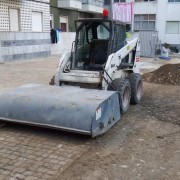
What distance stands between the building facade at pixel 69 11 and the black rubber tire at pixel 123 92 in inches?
781

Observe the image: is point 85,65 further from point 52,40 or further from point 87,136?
point 52,40

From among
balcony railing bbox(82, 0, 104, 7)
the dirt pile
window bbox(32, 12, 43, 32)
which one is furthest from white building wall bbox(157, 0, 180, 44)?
the dirt pile

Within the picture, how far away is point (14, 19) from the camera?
1859 centimetres

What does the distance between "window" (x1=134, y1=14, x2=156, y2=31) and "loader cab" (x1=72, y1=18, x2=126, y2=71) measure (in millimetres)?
27292

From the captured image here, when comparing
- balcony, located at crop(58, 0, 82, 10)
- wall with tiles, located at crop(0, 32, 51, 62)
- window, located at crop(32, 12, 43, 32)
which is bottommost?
wall with tiles, located at crop(0, 32, 51, 62)

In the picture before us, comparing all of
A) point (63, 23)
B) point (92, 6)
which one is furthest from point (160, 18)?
point (63, 23)

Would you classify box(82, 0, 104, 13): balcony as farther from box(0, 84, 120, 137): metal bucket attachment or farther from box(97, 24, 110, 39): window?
box(0, 84, 120, 137): metal bucket attachment

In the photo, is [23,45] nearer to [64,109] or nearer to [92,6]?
[64,109]

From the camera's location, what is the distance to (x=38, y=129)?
6.18 meters

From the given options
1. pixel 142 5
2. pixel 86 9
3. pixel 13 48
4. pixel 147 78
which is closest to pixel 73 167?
pixel 147 78

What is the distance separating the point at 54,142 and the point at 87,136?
2.07 ft

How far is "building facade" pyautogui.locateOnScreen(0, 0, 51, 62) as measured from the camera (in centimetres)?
1756

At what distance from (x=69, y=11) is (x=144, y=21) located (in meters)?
9.53

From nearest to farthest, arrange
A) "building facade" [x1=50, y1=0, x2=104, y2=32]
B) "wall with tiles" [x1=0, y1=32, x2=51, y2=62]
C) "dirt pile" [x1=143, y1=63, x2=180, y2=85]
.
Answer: "dirt pile" [x1=143, y1=63, x2=180, y2=85] < "wall with tiles" [x1=0, y1=32, x2=51, y2=62] < "building facade" [x1=50, y1=0, x2=104, y2=32]
